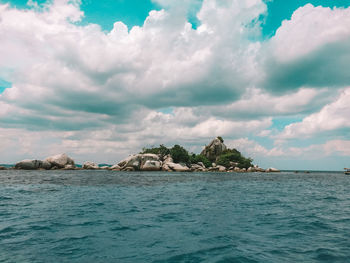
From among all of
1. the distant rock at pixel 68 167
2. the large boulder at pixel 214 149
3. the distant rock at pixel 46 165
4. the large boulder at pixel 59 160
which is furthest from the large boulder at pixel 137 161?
the large boulder at pixel 214 149

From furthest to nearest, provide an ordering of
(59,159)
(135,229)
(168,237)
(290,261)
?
1. (59,159)
2. (135,229)
3. (168,237)
4. (290,261)

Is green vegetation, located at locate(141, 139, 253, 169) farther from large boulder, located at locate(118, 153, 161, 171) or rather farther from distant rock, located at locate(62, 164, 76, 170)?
distant rock, located at locate(62, 164, 76, 170)

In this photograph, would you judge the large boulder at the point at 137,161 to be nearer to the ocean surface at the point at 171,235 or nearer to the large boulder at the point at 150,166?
the large boulder at the point at 150,166

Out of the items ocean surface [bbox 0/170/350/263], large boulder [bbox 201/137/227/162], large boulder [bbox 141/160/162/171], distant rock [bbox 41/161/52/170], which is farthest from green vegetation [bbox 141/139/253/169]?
ocean surface [bbox 0/170/350/263]

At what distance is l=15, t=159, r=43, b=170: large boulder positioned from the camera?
66250mm

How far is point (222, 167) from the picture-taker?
3676 inches

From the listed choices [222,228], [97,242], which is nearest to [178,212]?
[222,228]

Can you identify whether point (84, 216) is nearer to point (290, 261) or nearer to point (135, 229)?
point (135, 229)

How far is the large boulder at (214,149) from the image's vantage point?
114 metres

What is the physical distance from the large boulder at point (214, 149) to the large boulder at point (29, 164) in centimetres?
7531

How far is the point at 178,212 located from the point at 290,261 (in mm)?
6808

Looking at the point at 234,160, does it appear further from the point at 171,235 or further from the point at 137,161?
the point at 171,235

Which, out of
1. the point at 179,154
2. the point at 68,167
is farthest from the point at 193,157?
the point at 68,167

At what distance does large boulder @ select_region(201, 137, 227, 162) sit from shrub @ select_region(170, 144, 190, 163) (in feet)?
86.1
